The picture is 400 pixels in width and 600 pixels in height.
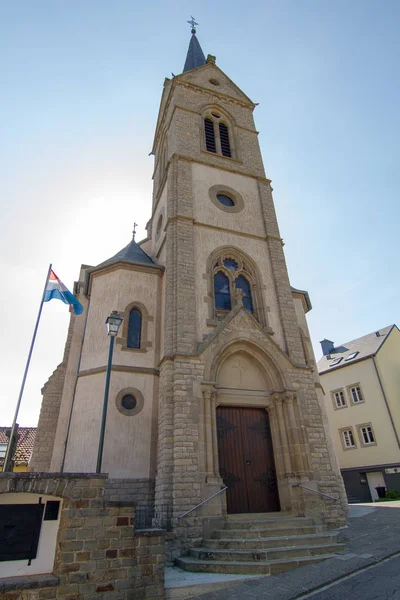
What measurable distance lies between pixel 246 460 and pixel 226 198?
11.5m

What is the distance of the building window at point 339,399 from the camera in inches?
1141

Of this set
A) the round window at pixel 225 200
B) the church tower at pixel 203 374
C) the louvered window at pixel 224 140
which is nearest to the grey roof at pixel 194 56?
the louvered window at pixel 224 140

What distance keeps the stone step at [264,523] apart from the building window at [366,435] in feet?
A: 62.6

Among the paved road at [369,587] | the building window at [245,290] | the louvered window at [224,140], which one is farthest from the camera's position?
the louvered window at [224,140]

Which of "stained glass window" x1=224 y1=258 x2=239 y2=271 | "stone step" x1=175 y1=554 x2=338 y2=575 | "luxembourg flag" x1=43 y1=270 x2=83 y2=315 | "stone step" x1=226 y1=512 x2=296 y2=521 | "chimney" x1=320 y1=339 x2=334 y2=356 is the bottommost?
"stone step" x1=175 y1=554 x2=338 y2=575

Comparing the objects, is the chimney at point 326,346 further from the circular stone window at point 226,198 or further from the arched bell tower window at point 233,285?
the arched bell tower window at point 233,285

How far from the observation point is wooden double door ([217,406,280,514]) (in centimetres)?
1084

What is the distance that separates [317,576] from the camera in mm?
6598

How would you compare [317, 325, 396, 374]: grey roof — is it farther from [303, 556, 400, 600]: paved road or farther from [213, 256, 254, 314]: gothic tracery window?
[303, 556, 400, 600]: paved road

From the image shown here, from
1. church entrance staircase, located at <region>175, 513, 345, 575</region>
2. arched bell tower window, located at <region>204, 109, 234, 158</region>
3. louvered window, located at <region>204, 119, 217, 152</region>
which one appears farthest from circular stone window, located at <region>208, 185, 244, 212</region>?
church entrance staircase, located at <region>175, 513, 345, 575</region>

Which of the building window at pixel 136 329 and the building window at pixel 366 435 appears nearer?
the building window at pixel 136 329

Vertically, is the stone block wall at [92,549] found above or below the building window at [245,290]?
below

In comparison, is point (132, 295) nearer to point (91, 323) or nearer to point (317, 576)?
point (91, 323)

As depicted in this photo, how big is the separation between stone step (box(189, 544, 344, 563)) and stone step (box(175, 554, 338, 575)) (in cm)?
16
